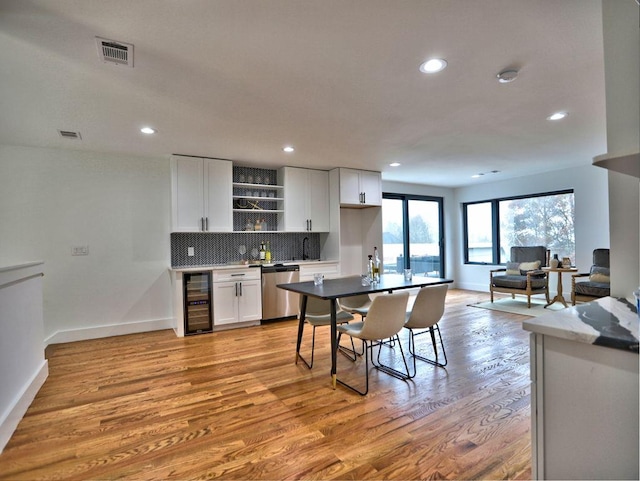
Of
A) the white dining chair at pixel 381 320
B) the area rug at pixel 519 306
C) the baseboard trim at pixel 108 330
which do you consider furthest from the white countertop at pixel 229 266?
the area rug at pixel 519 306

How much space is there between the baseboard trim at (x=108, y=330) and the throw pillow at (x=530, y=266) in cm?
609

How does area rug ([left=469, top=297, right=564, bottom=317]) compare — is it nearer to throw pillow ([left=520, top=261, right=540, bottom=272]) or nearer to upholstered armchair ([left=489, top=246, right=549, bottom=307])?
upholstered armchair ([left=489, top=246, right=549, bottom=307])

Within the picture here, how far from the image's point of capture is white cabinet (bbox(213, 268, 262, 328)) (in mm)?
4633

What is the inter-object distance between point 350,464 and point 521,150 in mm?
4759

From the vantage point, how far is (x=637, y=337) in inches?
40.4

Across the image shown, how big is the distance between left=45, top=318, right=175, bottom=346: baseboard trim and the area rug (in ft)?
17.1

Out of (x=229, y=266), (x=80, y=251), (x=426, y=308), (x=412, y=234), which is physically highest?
(x=412, y=234)

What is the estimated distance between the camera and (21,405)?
2.39m

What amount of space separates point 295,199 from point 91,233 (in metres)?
2.90

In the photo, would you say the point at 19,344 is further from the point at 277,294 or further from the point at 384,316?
the point at 277,294

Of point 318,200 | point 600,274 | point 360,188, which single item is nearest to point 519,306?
point 600,274

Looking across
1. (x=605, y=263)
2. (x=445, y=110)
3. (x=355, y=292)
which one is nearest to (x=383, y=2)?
(x=445, y=110)

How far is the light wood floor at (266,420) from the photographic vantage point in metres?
1.81

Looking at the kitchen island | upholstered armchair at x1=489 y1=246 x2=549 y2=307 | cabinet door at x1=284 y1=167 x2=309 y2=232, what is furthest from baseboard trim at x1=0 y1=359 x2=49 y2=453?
upholstered armchair at x1=489 y1=246 x2=549 y2=307
